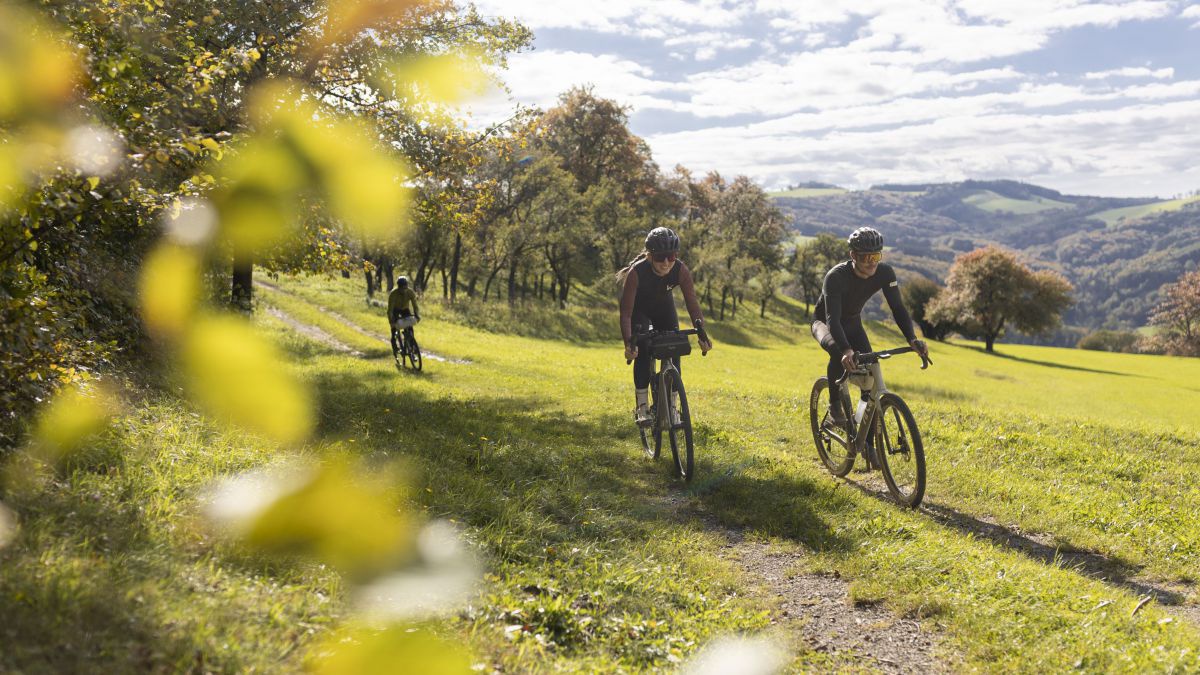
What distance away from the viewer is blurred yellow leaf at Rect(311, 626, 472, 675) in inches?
125

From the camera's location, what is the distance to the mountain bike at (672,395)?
7734 mm

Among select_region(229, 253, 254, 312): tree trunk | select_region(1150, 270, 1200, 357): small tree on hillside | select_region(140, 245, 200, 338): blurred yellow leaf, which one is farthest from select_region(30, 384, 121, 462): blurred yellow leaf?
select_region(1150, 270, 1200, 357): small tree on hillside

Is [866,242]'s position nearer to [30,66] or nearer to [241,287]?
[30,66]

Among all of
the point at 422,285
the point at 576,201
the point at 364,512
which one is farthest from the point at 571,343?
the point at 364,512

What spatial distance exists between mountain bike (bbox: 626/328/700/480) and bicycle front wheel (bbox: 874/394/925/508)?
219 centimetres

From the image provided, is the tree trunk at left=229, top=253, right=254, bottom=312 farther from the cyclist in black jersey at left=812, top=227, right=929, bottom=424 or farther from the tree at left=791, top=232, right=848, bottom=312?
the tree at left=791, top=232, right=848, bottom=312

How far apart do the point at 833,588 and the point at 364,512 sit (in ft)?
12.5

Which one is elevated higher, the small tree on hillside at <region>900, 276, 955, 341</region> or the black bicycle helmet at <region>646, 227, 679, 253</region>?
the small tree on hillside at <region>900, 276, 955, 341</region>

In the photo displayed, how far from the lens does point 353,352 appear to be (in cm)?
2058

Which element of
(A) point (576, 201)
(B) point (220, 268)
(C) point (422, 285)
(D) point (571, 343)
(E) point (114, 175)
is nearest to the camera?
(E) point (114, 175)

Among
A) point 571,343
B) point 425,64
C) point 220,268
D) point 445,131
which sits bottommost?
point 571,343

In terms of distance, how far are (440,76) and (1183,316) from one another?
10127 centimetres

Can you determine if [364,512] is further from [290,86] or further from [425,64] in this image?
[425,64]

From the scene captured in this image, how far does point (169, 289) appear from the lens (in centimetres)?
1118
